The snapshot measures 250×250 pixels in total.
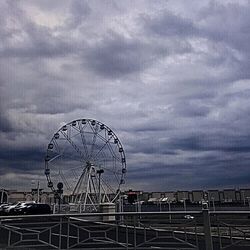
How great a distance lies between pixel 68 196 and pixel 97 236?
1307 inches

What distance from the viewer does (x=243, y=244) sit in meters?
7.72

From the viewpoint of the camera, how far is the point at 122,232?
8727 millimetres

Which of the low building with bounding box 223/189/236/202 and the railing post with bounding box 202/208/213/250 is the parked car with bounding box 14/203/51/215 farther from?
the railing post with bounding box 202/208/213/250

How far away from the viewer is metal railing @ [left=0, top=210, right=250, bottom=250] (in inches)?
301

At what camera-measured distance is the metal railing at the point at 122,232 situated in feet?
25.1

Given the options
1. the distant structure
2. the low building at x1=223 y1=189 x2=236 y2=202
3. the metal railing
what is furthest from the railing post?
the low building at x1=223 y1=189 x2=236 y2=202

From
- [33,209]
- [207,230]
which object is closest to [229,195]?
[33,209]

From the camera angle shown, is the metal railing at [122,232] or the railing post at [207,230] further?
the metal railing at [122,232]

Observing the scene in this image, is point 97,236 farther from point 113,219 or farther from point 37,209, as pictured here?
point 37,209

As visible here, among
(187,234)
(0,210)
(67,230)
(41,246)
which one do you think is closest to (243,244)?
(187,234)

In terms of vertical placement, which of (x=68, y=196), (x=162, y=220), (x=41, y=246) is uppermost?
(x=68, y=196)

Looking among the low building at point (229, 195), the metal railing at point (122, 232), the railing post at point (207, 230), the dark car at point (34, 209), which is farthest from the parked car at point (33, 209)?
the railing post at point (207, 230)

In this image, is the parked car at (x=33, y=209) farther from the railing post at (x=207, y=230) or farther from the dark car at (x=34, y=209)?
the railing post at (x=207, y=230)

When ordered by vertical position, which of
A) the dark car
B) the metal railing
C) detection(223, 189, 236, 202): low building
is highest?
detection(223, 189, 236, 202): low building
